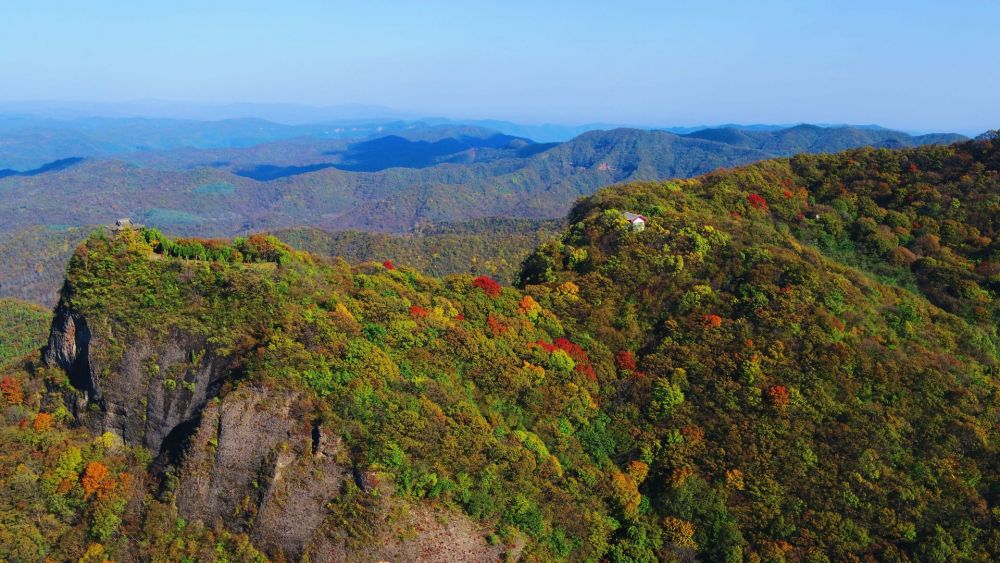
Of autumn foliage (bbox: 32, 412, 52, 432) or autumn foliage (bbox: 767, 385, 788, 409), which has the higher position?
autumn foliage (bbox: 767, 385, 788, 409)

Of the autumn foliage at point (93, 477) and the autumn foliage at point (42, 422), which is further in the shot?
the autumn foliage at point (42, 422)

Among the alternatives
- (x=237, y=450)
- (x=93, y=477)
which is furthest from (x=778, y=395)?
(x=93, y=477)

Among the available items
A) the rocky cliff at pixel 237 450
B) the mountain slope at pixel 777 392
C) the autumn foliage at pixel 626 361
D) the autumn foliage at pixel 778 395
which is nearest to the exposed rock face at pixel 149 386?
the rocky cliff at pixel 237 450

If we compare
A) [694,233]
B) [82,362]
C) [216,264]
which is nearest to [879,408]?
[694,233]

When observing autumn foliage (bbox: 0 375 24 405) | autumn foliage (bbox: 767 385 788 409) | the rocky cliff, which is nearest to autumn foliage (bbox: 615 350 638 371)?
autumn foliage (bbox: 767 385 788 409)

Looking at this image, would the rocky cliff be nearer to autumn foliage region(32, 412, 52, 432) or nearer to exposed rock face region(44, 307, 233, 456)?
→ exposed rock face region(44, 307, 233, 456)

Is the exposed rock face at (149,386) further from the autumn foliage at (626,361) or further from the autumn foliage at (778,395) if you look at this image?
the autumn foliage at (778,395)
